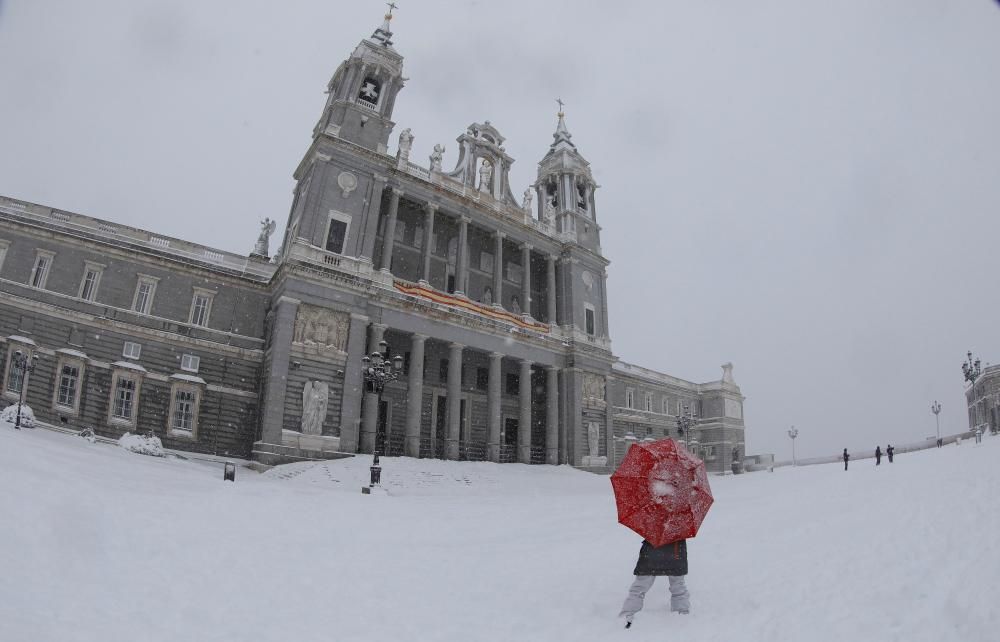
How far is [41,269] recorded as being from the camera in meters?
26.1

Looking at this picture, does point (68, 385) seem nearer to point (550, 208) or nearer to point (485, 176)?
point (485, 176)

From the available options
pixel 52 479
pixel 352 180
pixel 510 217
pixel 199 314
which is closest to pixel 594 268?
pixel 510 217

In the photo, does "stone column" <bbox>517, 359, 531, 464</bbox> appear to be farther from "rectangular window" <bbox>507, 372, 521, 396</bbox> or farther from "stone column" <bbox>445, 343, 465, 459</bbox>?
"stone column" <bbox>445, 343, 465, 459</bbox>

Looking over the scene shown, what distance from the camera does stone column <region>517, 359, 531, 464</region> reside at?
115 feet

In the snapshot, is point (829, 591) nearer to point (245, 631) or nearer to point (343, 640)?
point (343, 640)

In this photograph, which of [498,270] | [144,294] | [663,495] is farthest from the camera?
[498,270]

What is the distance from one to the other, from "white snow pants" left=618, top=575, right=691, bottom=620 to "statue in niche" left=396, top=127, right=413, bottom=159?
107 feet

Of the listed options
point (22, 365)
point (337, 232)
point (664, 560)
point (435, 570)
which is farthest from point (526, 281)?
point (664, 560)

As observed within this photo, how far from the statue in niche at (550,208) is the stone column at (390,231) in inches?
541

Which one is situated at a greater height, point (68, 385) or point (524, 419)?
point (68, 385)

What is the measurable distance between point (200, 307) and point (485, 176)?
66.8 ft

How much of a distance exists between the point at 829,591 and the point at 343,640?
582 centimetres

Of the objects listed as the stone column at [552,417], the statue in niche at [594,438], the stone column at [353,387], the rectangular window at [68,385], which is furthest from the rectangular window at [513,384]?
the rectangular window at [68,385]

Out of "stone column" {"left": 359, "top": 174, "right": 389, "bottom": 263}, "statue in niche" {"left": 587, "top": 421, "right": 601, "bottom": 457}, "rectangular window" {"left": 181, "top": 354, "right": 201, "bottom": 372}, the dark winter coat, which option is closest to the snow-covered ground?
the dark winter coat
